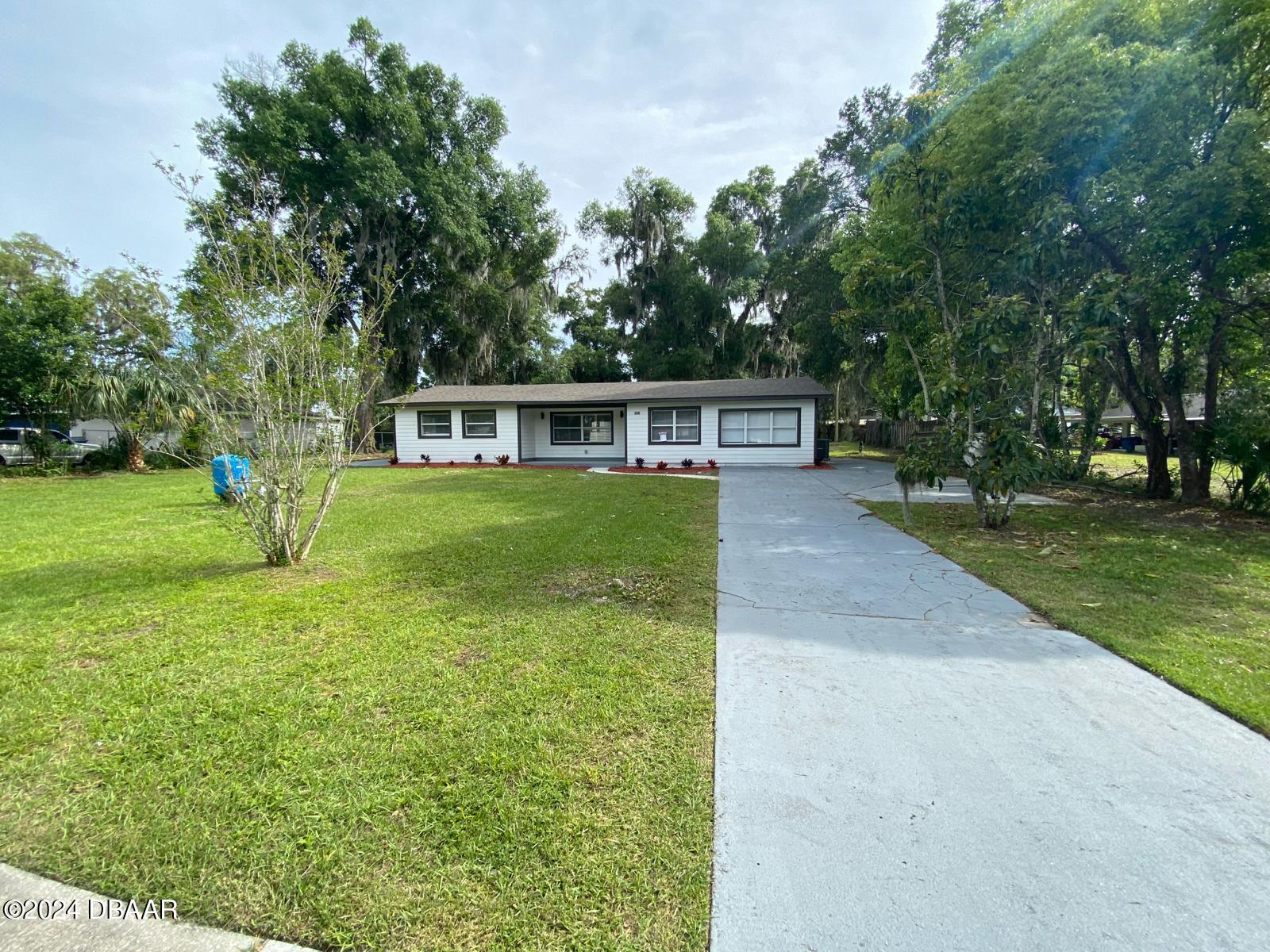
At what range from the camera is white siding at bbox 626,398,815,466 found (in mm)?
16969

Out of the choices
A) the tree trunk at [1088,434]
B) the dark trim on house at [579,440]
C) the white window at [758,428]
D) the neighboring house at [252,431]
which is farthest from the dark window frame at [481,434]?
the tree trunk at [1088,434]

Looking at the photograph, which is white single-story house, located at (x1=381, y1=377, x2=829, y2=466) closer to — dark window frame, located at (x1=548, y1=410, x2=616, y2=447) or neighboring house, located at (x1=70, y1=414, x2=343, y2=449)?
dark window frame, located at (x1=548, y1=410, x2=616, y2=447)

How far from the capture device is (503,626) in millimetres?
3623

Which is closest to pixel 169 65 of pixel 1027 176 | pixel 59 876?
pixel 59 876

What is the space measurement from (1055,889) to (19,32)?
1455 cm

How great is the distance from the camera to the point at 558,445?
20.7 metres

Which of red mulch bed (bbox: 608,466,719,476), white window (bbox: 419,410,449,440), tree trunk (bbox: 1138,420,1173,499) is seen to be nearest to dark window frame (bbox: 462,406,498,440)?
white window (bbox: 419,410,449,440)

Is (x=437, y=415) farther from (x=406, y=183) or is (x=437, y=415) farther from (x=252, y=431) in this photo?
(x=252, y=431)

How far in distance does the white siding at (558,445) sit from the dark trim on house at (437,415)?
8.58 feet

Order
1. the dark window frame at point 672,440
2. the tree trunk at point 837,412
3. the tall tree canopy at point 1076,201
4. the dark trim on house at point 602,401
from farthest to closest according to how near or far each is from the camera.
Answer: the tree trunk at point 837,412, the dark window frame at point 672,440, the dark trim on house at point 602,401, the tall tree canopy at point 1076,201

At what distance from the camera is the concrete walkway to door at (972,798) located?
59.4 inches

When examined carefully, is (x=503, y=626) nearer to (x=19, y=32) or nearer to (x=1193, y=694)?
(x=1193, y=694)

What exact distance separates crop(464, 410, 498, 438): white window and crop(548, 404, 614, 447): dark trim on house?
233 cm

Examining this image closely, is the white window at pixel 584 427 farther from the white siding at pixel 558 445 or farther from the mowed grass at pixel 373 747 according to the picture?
the mowed grass at pixel 373 747
